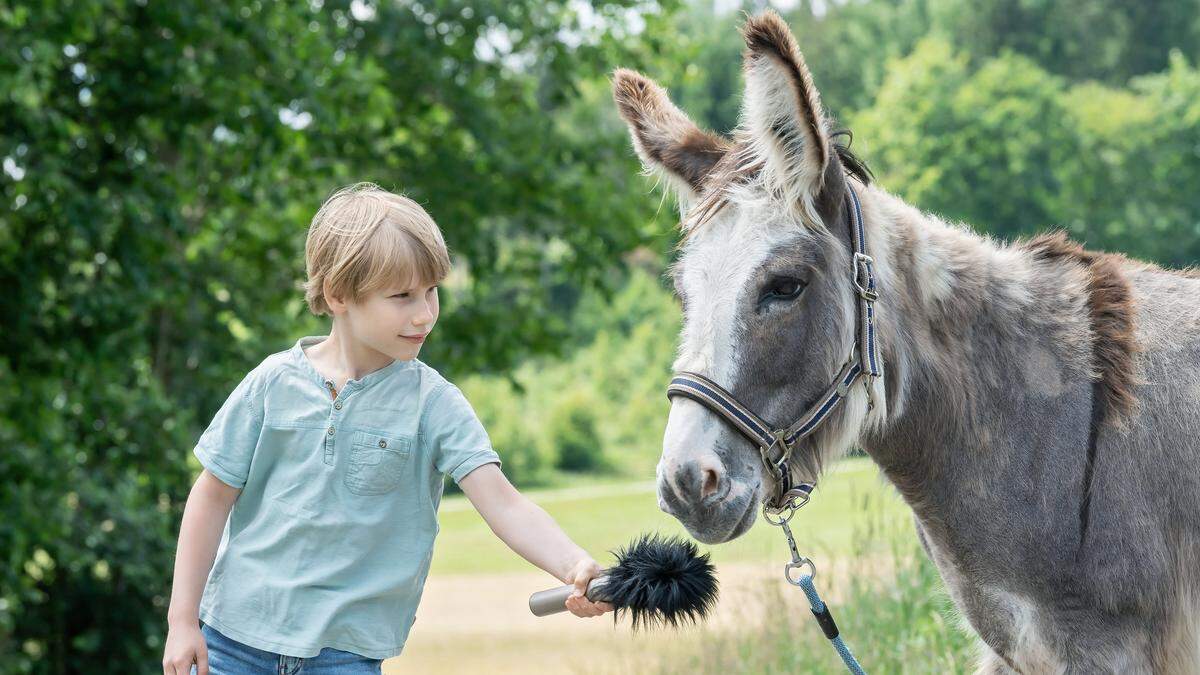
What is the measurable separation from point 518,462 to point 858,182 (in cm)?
2928

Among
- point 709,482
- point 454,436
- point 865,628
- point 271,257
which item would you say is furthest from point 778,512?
point 271,257

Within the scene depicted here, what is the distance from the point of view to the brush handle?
229 cm

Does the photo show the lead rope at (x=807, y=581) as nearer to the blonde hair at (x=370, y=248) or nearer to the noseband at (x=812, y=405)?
the noseband at (x=812, y=405)

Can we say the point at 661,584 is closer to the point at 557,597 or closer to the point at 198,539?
the point at 557,597

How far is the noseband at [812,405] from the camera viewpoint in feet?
8.49

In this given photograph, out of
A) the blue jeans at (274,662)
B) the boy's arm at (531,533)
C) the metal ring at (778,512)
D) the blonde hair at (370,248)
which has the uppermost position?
the blonde hair at (370,248)

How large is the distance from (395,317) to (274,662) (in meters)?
0.76

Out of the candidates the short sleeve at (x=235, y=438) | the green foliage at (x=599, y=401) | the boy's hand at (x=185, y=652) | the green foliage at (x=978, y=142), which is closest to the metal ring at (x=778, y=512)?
the short sleeve at (x=235, y=438)

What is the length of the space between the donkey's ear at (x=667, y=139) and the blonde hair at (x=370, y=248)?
2.44 ft

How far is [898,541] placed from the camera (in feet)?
18.5

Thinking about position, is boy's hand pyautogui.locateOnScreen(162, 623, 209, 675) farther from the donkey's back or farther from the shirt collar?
the donkey's back

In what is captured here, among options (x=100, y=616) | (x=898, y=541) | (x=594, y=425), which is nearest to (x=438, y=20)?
(x=100, y=616)

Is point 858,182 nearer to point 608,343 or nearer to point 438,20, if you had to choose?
point 438,20

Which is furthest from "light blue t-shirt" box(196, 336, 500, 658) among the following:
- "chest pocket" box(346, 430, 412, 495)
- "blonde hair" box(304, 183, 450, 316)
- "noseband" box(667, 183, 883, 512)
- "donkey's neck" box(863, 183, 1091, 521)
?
"donkey's neck" box(863, 183, 1091, 521)
